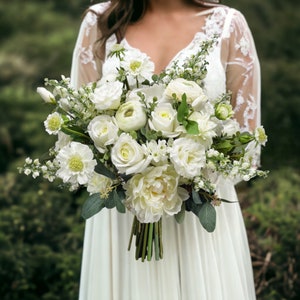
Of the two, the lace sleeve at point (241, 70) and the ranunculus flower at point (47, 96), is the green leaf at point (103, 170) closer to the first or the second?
the ranunculus flower at point (47, 96)

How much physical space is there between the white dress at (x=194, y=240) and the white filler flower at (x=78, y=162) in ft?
1.68

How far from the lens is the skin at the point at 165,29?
10.6 feet

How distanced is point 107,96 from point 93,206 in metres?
0.38

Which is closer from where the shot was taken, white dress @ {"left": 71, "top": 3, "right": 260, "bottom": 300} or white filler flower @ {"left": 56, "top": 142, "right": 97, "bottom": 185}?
white filler flower @ {"left": 56, "top": 142, "right": 97, "bottom": 185}

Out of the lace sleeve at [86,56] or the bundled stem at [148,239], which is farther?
the lace sleeve at [86,56]

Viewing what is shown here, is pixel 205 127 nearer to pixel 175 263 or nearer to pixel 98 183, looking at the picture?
pixel 98 183

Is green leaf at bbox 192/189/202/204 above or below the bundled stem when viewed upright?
above

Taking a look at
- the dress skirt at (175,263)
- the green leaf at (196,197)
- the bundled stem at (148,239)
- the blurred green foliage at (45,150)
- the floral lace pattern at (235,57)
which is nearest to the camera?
the green leaf at (196,197)

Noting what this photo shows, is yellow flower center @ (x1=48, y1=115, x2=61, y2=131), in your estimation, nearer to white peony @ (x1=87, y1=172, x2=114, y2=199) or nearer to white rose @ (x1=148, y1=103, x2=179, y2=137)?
white peony @ (x1=87, y1=172, x2=114, y2=199)

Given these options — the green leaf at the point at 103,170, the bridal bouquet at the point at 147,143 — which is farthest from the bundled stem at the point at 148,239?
the green leaf at the point at 103,170

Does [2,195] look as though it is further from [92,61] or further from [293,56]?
[293,56]

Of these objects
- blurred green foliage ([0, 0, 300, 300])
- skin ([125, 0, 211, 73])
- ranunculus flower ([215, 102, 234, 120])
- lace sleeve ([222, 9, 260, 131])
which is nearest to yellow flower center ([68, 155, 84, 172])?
ranunculus flower ([215, 102, 234, 120])

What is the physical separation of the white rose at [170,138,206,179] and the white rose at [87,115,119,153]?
21 cm

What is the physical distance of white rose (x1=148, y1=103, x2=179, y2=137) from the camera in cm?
254
